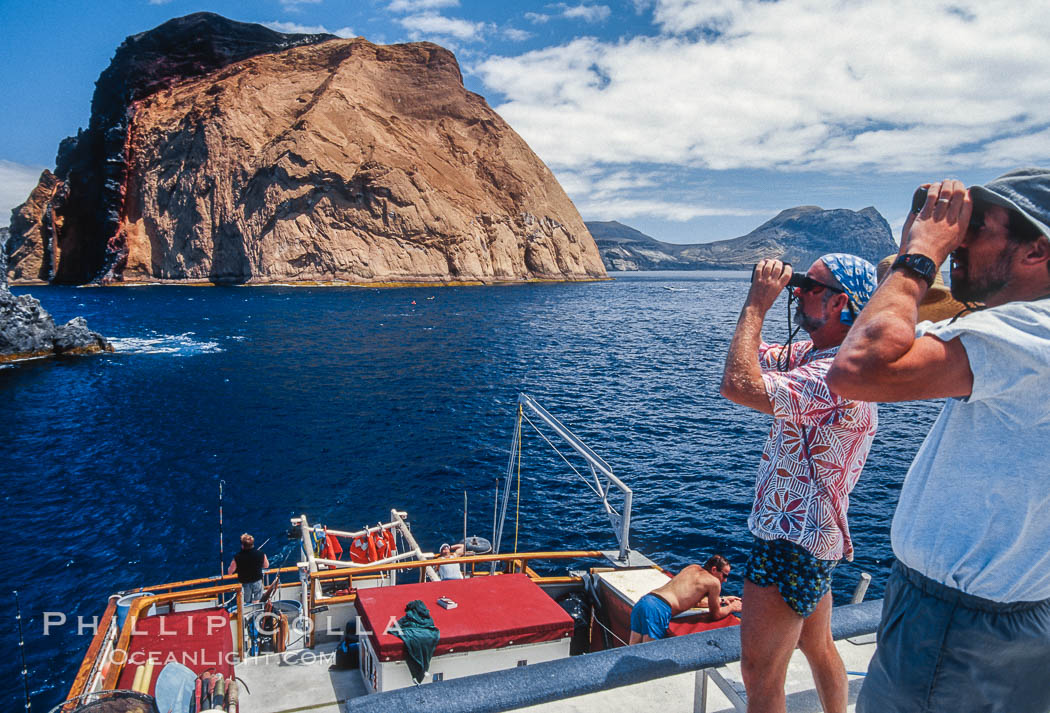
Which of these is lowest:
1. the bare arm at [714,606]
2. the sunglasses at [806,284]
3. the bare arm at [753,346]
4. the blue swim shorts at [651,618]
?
the bare arm at [714,606]

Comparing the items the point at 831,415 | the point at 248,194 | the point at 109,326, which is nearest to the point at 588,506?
the point at 831,415

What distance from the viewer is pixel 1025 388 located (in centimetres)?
160

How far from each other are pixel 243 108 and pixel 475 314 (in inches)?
2498

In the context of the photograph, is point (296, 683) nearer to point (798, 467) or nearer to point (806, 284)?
point (798, 467)

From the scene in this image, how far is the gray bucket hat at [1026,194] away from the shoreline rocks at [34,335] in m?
52.3

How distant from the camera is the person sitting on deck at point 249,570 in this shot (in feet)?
34.6

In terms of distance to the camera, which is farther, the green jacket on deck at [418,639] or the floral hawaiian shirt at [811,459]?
the green jacket on deck at [418,639]

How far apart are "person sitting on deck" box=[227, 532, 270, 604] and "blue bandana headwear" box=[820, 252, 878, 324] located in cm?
1031

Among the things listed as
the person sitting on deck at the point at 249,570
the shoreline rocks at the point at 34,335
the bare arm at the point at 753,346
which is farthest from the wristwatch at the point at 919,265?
the shoreline rocks at the point at 34,335

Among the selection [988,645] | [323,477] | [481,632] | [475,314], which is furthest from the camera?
[475,314]

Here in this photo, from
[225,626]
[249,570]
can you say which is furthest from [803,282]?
[249,570]

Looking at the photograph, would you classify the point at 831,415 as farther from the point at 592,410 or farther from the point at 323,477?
the point at 592,410

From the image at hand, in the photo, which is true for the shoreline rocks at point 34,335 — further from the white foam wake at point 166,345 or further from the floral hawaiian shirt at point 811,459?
the floral hawaiian shirt at point 811,459

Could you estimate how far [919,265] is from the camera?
1.78 metres
